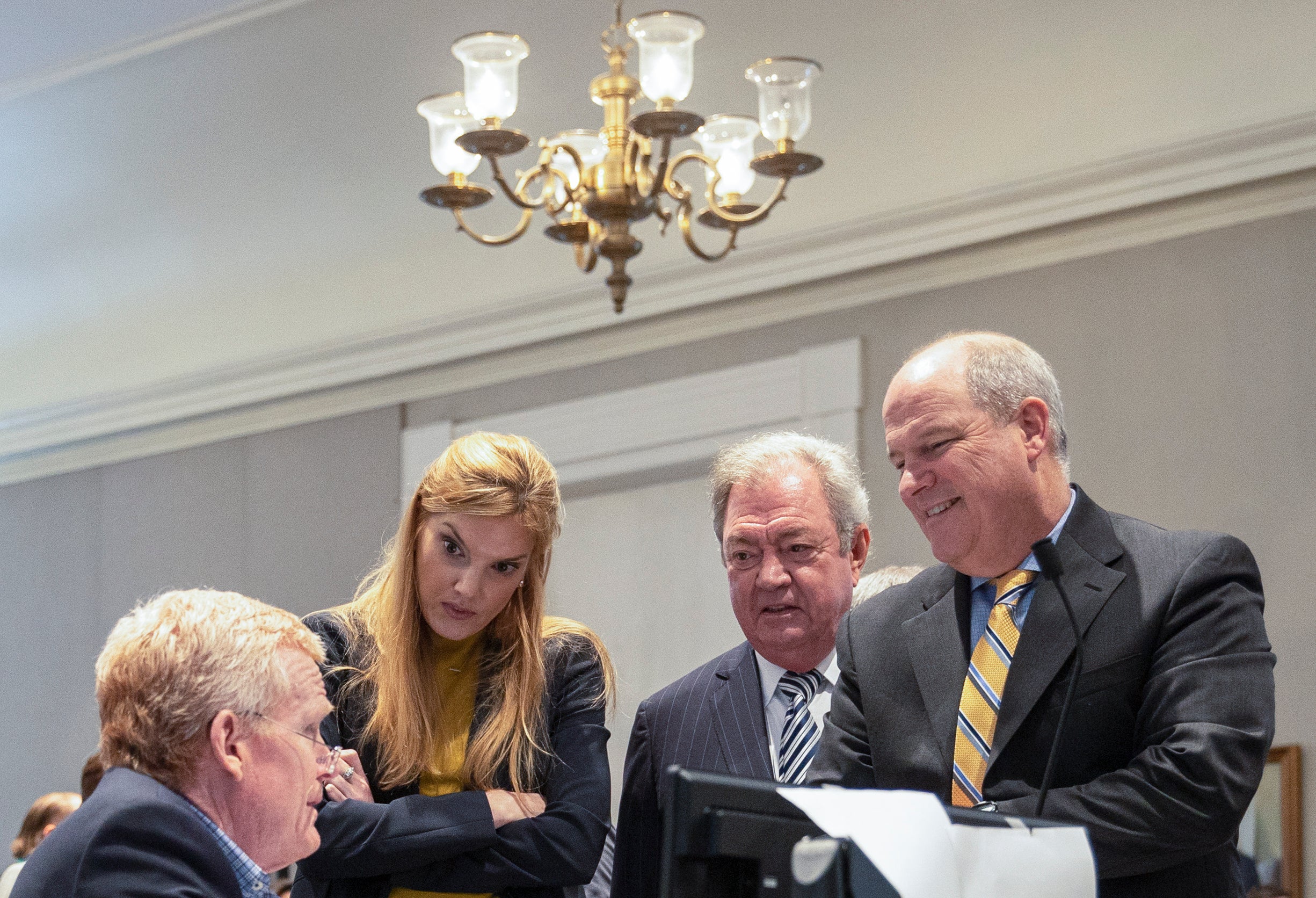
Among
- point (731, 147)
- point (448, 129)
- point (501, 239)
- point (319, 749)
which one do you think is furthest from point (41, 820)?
point (319, 749)

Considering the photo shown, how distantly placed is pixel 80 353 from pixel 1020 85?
5665 millimetres

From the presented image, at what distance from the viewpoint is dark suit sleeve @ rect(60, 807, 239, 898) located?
1.96m

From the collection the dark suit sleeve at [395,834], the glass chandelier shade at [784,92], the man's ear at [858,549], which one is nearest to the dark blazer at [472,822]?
the dark suit sleeve at [395,834]

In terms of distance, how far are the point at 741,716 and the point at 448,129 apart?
310cm

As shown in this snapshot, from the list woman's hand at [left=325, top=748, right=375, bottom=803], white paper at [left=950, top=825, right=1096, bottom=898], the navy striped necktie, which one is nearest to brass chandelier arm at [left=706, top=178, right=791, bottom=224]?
the navy striped necktie

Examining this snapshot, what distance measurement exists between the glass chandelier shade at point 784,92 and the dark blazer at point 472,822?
2619mm

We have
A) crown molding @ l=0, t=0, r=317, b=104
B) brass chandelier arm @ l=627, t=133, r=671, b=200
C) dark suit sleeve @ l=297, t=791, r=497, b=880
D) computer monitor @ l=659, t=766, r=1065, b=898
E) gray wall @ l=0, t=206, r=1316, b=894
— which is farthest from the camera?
crown molding @ l=0, t=0, r=317, b=104

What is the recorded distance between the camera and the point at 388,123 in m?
7.14

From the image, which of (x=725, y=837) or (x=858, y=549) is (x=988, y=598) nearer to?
(x=858, y=549)

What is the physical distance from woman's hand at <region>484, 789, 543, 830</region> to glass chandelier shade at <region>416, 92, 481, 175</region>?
Answer: 9.96 ft

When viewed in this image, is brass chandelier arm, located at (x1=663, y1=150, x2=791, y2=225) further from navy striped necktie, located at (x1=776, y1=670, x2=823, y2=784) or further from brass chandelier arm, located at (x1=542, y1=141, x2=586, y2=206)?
navy striped necktie, located at (x1=776, y1=670, x2=823, y2=784)

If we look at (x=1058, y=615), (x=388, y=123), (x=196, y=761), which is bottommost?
(x=196, y=761)

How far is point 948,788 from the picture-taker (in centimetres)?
228

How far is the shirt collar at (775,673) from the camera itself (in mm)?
3092
